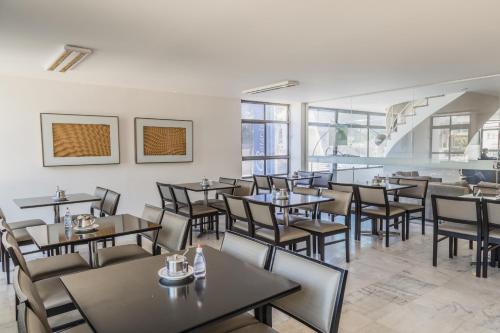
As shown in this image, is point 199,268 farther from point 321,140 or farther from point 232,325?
point 321,140

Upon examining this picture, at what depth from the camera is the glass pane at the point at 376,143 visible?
266 inches

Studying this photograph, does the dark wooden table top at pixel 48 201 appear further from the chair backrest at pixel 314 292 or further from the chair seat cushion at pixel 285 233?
the chair backrest at pixel 314 292

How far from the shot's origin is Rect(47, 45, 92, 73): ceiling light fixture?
3562 mm

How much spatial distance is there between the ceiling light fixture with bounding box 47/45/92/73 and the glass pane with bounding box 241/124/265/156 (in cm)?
408

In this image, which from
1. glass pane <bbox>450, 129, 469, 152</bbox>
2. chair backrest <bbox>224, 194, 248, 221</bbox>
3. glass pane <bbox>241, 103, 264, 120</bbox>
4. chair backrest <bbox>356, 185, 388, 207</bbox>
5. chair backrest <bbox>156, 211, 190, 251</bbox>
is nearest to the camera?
chair backrest <bbox>156, 211, 190, 251</bbox>

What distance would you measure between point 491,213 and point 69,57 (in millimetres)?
4863

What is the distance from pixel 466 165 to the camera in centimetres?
548

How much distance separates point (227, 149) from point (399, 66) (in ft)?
12.7

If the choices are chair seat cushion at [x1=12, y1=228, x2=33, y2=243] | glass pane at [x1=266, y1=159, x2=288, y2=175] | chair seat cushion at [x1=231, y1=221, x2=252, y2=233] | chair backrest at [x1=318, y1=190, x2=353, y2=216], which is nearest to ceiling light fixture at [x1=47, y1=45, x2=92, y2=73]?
chair seat cushion at [x1=12, y1=228, x2=33, y2=243]

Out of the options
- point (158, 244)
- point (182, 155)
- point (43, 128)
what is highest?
point (43, 128)

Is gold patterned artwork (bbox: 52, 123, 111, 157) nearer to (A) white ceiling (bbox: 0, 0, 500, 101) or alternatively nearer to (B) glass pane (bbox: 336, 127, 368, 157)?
(A) white ceiling (bbox: 0, 0, 500, 101)

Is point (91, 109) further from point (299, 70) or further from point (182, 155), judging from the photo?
point (299, 70)

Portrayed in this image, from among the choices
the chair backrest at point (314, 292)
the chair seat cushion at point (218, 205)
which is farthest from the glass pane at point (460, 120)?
the chair backrest at point (314, 292)

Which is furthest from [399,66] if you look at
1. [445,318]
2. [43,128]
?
[43,128]
